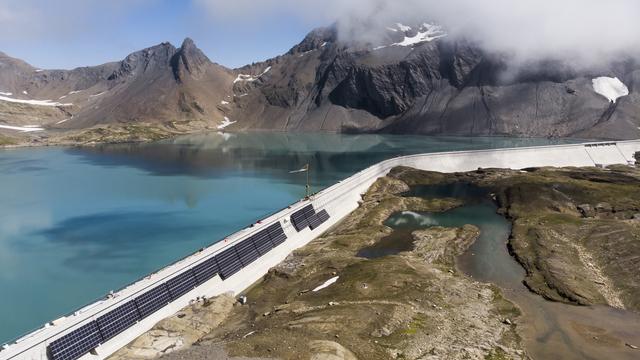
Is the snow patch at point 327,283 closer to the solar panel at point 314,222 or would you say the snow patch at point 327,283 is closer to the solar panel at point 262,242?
the solar panel at point 262,242

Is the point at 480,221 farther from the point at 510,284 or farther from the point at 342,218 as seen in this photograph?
the point at 510,284

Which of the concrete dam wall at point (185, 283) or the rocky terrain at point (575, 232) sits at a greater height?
the concrete dam wall at point (185, 283)

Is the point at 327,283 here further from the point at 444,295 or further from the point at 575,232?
the point at 575,232

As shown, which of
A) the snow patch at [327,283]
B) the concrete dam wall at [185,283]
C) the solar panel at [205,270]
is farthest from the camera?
the snow patch at [327,283]

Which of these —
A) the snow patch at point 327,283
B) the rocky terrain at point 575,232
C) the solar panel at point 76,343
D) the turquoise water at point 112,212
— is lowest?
the rocky terrain at point 575,232

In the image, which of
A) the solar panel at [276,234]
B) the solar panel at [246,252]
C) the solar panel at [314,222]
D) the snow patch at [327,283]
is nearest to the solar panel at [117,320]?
the solar panel at [246,252]

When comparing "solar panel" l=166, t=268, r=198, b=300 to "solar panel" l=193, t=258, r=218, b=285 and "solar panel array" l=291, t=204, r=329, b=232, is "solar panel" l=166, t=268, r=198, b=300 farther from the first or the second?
"solar panel array" l=291, t=204, r=329, b=232
